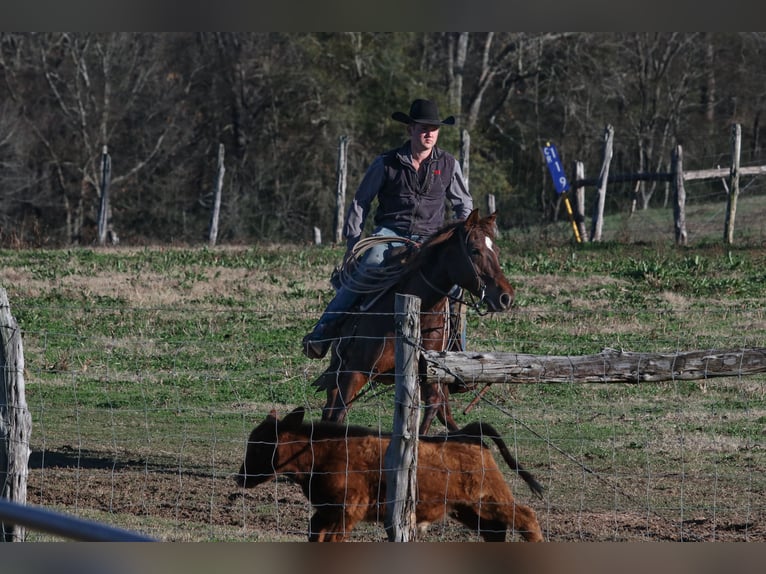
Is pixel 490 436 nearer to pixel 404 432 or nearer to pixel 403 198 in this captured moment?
pixel 404 432

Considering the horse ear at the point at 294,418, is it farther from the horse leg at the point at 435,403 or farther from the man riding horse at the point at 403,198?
the man riding horse at the point at 403,198

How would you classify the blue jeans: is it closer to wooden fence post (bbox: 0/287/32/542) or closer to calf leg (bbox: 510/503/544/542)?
wooden fence post (bbox: 0/287/32/542)

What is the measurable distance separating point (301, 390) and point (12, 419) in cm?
628

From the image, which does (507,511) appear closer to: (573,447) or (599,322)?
(573,447)

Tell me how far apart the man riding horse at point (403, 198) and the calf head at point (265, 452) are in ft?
8.75

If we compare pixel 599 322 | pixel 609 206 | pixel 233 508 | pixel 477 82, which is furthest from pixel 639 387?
pixel 477 82

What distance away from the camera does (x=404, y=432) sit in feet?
21.0

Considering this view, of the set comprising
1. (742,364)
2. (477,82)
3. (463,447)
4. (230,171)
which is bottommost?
(463,447)

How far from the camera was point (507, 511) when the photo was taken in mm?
6586

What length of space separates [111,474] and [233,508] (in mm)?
1605

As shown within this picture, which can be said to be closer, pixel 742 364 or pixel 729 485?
pixel 742 364

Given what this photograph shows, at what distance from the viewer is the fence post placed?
635 centimetres

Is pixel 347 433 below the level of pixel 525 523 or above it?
above

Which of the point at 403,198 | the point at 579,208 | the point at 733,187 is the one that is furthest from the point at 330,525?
the point at 579,208
